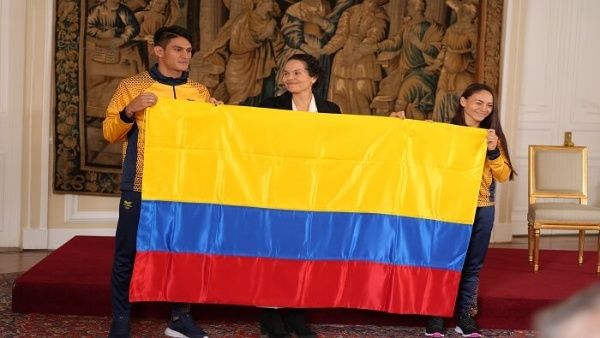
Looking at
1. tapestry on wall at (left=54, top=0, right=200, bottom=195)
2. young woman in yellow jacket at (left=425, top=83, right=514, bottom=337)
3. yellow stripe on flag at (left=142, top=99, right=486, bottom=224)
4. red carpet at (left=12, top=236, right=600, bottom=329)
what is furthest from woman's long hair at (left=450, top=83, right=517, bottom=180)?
tapestry on wall at (left=54, top=0, right=200, bottom=195)

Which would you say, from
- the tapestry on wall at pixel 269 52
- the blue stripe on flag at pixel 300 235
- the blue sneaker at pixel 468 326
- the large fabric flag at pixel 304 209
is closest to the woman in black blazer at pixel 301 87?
the large fabric flag at pixel 304 209

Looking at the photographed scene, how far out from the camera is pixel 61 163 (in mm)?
6047

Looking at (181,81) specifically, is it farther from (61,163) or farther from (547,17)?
(547,17)

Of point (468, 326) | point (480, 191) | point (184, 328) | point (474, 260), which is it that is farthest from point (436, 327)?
point (184, 328)

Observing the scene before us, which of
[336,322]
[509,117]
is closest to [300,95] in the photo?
[336,322]

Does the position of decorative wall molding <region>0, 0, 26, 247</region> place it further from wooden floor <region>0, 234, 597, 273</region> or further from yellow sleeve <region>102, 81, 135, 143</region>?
yellow sleeve <region>102, 81, 135, 143</region>

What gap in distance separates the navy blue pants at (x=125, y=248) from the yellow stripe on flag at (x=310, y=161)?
0.07m

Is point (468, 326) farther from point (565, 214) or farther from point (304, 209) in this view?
point (565, 214)

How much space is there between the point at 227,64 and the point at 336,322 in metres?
2.70

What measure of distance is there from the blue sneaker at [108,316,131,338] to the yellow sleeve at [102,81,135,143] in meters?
0.77

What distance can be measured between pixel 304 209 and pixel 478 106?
928 mm

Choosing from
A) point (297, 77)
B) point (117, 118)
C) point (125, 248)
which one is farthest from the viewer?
point (297, 77)

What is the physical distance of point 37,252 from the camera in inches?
237

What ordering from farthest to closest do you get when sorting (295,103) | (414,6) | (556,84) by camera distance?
(556,84), (414,6), (295,103)
